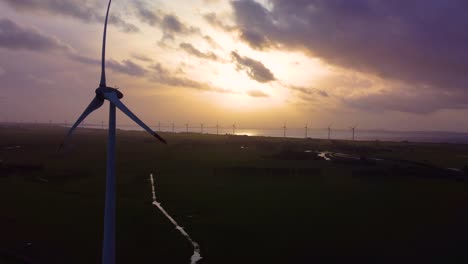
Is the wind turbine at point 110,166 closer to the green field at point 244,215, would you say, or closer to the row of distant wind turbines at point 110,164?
the row of distant wind turbines at point 110,164

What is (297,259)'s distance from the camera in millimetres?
43125

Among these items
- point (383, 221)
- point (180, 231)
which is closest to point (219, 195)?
point (180, 231)

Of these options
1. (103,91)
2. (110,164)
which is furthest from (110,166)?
(103,91)

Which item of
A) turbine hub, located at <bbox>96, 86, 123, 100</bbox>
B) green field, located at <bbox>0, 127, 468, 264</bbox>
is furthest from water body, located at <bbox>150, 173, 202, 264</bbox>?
turbine hub, located at <bbox>96, 86, 123, 100</bbox>

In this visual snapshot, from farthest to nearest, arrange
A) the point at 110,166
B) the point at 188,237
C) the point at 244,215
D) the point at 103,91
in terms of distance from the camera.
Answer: the point at 244,215, the point at 188,237, the point at 103,91, the point at 110,166

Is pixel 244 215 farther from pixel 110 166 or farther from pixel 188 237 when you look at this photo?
pixel 110 166

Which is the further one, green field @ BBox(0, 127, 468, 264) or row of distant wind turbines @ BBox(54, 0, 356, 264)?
green field @ BBox(0, 127, 468, 264)

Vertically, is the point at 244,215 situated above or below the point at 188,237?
above

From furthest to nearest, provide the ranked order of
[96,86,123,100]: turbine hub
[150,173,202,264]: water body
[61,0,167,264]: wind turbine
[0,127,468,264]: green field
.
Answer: [0,127,468,264]: green field
[150,173,202,264]: water body
[96,86,123,100]: turbine hub
[61,0,167,264]: wind turbine

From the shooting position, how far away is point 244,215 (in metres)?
61.2

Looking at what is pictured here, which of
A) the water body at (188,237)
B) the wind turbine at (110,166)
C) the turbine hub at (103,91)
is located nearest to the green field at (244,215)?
the water body at (188,237)

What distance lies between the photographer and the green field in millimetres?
44375

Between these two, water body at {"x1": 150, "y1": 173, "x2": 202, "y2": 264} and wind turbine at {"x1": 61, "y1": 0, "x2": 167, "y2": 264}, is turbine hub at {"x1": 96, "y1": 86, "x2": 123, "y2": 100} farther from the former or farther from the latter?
water body at {"x1": 150, "y1": 173, "x2": 202, "y2": 264}

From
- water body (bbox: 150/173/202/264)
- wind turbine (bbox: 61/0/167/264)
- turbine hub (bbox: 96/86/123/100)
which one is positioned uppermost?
turbine hub (bbox: 96/86/123/100)
